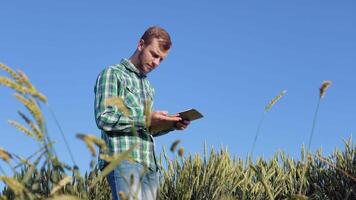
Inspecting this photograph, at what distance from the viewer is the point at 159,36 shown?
11.4 feet

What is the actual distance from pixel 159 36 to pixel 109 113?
0.71m

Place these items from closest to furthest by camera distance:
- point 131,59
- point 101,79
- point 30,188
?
point 30,188 → point 101,79 → point 131,59

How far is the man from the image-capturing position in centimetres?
297

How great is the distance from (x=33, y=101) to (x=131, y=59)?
202cm

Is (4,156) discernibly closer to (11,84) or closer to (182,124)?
(11,84)

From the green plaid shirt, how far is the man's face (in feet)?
0.23

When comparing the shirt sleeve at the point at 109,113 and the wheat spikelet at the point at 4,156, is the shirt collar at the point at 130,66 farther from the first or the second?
the wheat spikelet at the point at 4,156

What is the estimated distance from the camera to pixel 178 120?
3.35m

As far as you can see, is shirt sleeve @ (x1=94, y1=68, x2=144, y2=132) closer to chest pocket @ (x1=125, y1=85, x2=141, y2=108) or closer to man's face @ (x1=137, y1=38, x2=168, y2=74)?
chest pocket @ (x1=125, y1=85, x2=141, y2=108)

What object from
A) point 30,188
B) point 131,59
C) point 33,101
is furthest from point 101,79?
point 33,101

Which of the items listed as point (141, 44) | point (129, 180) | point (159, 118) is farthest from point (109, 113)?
point (141, 44)

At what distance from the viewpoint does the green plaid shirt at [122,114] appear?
300cm

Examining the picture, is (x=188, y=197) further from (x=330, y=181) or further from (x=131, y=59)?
(x=131, y=59)

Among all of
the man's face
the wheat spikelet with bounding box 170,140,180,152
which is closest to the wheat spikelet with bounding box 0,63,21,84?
the wheat spikelet with bounding box 170,140,180,152
